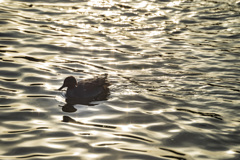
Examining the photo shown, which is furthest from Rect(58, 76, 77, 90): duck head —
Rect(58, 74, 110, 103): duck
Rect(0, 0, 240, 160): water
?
Rect(0, 0, 240, 160): water

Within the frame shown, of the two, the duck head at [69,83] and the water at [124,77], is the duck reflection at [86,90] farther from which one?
the water at [124,77]

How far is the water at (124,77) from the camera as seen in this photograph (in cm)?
842

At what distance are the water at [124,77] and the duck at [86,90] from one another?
1.16ft

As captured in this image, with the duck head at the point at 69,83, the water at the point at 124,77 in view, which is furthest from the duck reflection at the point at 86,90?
the water at the point at 124,77

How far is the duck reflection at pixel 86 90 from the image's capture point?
36.3 ft

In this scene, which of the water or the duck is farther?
the duck

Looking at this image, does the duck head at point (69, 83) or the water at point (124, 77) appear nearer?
the water at point (124, 77)

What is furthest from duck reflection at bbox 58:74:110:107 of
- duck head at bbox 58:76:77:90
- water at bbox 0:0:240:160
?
water at bbox 0:0:240:160

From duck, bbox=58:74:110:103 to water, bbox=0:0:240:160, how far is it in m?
0.35

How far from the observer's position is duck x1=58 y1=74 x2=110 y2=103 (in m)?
11.1

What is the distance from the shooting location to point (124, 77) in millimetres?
12352

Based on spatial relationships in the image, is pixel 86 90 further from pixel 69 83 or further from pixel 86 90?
pixel 69 83

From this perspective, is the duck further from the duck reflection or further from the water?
the water

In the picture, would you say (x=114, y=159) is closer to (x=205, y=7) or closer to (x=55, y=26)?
(x=55, y=26)
